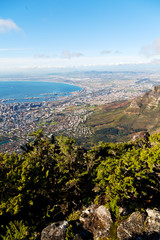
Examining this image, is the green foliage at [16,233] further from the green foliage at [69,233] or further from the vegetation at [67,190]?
the green foliage at [69,233]

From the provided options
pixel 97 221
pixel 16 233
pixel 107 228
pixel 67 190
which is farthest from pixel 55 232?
pixel 67 190

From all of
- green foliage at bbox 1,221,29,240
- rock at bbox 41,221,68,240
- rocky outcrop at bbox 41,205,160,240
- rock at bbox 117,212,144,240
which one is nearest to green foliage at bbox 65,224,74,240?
rocky outcrop at bbox 41,205,160,240

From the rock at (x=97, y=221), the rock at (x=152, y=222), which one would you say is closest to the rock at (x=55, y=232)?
the rock at (x=97, y=221)

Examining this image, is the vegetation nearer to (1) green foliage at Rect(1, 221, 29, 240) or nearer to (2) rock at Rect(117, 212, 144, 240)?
(1) green foliage at Rect(1, 221, 29, 240)

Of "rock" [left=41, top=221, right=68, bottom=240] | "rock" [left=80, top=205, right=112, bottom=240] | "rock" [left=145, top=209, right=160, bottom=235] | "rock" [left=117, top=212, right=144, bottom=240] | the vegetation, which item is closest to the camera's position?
"rock" [left=117, top=212, right=144, bottom=240]

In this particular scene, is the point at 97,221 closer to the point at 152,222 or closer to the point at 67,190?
the point at 152,222

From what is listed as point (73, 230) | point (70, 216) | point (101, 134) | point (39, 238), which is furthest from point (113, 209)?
point (101, 134)
